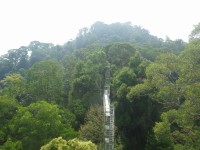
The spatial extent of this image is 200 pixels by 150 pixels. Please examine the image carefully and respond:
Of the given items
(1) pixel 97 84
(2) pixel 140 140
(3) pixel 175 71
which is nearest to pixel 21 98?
(1) pixel 97 84

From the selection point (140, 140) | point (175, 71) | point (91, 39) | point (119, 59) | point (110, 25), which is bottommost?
point (140, 140)

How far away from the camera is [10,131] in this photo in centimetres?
1534

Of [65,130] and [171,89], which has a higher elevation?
[171,89]

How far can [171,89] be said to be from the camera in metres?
11.2

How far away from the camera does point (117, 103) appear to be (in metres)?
18.0

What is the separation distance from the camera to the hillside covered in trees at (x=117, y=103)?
10.6 metres

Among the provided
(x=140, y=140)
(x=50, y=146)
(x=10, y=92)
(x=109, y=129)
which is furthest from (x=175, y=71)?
(x=10, y=92)

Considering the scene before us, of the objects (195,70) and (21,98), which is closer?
(195,70)

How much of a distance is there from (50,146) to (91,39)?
36.1 metres

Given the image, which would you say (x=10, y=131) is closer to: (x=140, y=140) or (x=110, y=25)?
(x=140, y=140)

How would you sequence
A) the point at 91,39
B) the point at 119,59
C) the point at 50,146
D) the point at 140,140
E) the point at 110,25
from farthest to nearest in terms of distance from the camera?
the point at 110,25 < the point at 91,39 < the point at 119,59 < the point at 140,140 < the point at 50,146

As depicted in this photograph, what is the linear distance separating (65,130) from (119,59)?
9.09 m

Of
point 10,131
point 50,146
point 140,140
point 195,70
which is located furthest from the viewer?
point 140,140

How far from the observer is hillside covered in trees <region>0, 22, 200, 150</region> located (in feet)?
34.9
